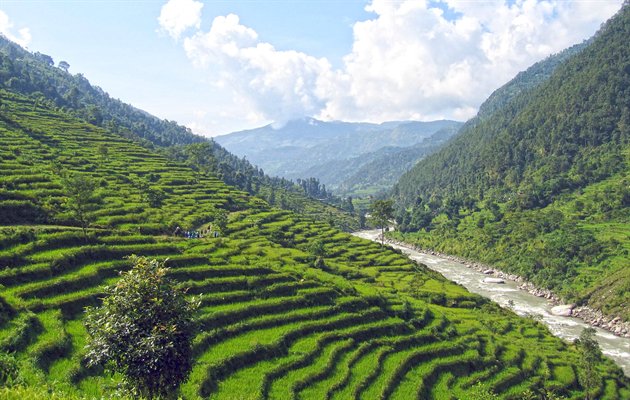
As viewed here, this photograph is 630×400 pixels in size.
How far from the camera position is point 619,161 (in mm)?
169375

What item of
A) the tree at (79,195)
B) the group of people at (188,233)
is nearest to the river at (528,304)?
the group of people at (188,233)

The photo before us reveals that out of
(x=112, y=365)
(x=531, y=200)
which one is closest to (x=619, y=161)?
(x=531, y=200)

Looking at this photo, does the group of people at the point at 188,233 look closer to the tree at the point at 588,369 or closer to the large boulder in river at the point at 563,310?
the tree at the point at 588,369

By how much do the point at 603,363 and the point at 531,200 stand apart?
388ft

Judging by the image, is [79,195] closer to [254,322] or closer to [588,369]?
[254,322]

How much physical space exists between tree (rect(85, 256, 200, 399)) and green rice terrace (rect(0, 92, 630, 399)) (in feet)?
8.00

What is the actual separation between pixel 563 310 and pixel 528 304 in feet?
27.8

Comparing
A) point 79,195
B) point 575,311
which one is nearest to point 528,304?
point 575,311

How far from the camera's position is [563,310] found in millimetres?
100000

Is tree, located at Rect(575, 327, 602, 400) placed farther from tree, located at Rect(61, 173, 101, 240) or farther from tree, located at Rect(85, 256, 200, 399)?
tree, located at Rect(61, 173, 101, 240)

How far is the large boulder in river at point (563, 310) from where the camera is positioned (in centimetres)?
9912

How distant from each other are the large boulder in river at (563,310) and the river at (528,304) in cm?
120

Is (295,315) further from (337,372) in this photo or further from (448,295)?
(448,295)

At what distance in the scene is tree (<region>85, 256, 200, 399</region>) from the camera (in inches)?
765
